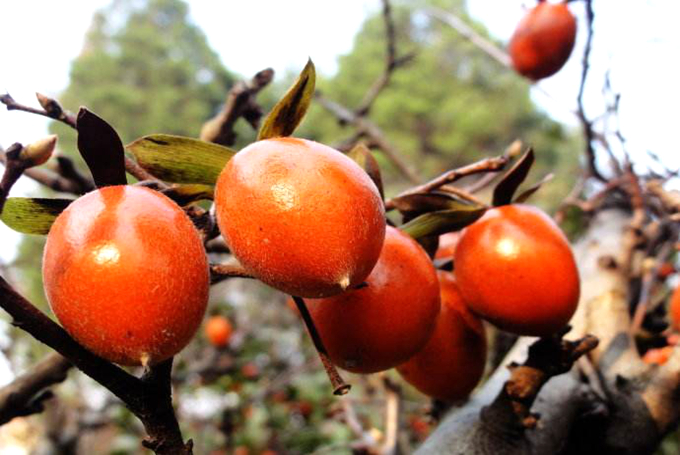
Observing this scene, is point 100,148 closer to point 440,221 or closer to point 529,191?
point 440,221

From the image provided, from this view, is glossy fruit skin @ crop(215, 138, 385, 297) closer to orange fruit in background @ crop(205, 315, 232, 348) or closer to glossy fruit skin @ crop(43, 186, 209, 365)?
glossy fruit skin @ crop(43, 186, 209, 365)

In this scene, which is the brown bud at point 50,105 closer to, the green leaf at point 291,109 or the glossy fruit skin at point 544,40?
the green leaf at point 291,109

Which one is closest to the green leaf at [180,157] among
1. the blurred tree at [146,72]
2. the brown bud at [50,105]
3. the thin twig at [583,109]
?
the brown bud at [50,105]

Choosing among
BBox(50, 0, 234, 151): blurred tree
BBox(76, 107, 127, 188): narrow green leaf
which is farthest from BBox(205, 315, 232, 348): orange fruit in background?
BBox(50, 0, 234, 151): blurred tree

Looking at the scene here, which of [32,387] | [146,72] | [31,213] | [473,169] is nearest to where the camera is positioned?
[31,213]

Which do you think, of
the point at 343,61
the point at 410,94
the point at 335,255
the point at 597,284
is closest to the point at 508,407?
the point at 335,255

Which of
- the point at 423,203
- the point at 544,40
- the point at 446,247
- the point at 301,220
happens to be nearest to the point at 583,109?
the point at 544,40
